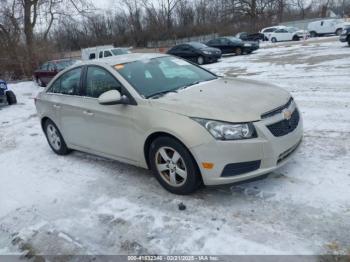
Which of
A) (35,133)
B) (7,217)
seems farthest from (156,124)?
(35,133)

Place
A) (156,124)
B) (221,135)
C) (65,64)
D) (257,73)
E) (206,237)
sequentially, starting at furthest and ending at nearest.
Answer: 1. (65,64)
2. (257,73)
3. (156,124)
4. (221,135)
5. (206,237)

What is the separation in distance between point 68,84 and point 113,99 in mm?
1684

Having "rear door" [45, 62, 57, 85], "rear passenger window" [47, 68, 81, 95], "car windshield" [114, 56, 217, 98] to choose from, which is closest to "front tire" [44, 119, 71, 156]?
"rear passenger window" [47, 68, 81, 95]

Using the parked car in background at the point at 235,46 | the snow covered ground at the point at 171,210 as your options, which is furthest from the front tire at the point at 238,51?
the snow covered ground at the point at 171,210

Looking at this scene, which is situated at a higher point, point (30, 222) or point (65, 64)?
point (65, 64)

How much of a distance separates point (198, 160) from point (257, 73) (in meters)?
11.0

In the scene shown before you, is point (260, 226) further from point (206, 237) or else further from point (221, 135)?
point (221, 135)

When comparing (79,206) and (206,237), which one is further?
(79,206)

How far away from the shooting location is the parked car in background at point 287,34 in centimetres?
3450

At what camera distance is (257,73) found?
13.8 metres

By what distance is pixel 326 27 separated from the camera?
1372 inches

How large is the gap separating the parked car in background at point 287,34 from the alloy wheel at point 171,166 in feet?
113

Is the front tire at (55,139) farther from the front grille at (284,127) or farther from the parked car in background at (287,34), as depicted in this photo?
the parked car in background at (287,34)

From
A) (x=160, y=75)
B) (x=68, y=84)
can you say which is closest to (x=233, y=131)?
(x=160, y=75)
